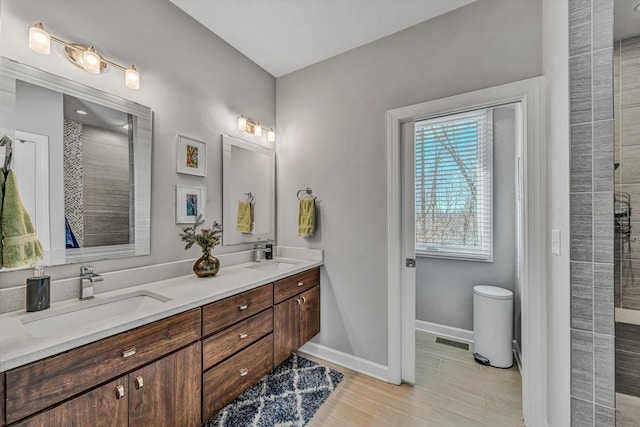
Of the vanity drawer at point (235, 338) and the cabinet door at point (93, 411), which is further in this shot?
the vanity drawer at point (235, 338)

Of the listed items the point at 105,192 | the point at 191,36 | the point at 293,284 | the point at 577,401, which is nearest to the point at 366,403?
the point at 293,284

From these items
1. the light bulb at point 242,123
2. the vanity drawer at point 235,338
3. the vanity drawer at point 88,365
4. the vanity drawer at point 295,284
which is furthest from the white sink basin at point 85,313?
the light bulb at point 242,123

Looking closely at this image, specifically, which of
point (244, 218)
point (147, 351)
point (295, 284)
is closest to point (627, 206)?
point (295, 284)

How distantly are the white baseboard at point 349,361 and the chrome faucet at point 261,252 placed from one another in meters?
0.89

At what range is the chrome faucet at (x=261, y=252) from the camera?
2.33m

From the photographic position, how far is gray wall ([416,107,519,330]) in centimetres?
245

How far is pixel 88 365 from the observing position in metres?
0.96

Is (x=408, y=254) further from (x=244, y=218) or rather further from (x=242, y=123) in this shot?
(x=242, y=123)

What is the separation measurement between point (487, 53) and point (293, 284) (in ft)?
6.63

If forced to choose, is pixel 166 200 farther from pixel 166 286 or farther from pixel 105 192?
pixel 166 286

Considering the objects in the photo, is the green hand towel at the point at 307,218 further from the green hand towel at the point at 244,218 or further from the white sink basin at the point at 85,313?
the white sink basin at the point at 85,313

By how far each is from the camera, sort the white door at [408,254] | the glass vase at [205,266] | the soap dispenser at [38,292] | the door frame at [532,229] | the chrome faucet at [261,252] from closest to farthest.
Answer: the soap dispenser at [38,292] < the door frame at [532,229] < the glass vase at [205,266] < the white door at [408,254] < the chrome faucet at [261,252]

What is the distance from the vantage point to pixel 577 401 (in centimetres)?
112

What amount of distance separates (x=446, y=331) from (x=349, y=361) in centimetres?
119
